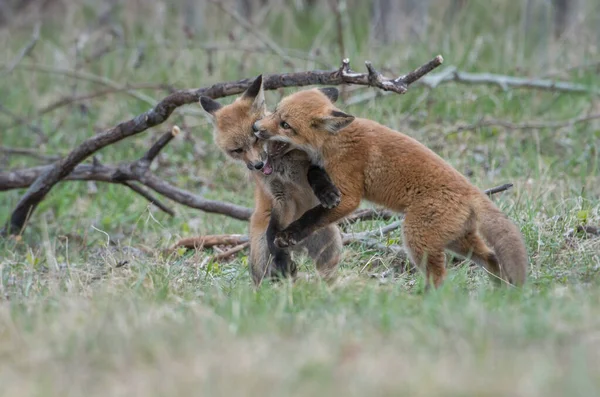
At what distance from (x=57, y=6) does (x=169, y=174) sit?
11661mm

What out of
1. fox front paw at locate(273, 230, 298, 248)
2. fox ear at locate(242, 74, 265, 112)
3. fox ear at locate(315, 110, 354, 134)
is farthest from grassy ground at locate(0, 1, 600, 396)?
fox ear at locate(242, 74, 265, 112)

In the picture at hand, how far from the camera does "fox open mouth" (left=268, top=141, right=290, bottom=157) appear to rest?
5.76 meters

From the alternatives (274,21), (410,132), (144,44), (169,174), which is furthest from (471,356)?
(274,21)

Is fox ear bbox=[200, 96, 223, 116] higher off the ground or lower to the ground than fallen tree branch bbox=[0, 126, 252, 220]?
higher

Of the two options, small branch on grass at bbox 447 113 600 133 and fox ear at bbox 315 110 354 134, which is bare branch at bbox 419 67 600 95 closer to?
small branch on grass at bbox 447 113 600 133

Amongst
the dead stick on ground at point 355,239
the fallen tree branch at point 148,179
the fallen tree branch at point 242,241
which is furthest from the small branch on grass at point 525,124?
the fallen tree branch at point 148,179

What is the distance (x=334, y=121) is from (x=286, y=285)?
50.0 inches

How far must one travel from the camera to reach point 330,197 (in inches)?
211

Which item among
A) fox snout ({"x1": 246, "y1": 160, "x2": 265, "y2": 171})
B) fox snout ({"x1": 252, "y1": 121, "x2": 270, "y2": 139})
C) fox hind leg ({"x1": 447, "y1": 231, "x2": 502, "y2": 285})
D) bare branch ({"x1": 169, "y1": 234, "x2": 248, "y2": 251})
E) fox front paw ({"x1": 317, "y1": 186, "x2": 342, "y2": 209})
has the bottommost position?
bare branch ({"x1": 169, "y1": 234, "x2": 248, "y2": 251})

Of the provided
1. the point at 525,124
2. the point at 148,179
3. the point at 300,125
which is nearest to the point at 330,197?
the point at 300,125

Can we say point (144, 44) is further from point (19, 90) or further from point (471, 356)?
point (471, 356)

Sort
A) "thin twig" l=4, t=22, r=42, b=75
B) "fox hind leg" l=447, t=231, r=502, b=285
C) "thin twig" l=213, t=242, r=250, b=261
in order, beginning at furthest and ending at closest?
1. "thin twig" l=4, t=22, r=42, b=75
2. "thin twig" l=213, t=242, r=250, b=261
3. "fox hind leg" l=447, t=231, r=502, b=285

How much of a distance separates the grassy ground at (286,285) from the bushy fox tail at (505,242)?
0.15 m

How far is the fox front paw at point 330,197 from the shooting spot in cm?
536
